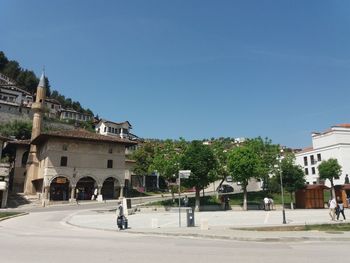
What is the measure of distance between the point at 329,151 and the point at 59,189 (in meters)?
45.5

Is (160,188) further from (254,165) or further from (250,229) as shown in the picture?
(250,229)

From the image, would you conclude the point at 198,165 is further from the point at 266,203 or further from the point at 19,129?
the point at 19,129

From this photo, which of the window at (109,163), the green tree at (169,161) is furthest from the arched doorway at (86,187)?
the green tree at (169,161)

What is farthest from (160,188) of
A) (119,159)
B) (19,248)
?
(19,248)

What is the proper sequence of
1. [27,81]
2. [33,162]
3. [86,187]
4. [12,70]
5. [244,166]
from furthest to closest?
[12,70] → [27,81] → [33,162] → [86,187] → [244,166]

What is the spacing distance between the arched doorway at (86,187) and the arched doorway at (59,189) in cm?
206

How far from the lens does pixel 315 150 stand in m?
67.6

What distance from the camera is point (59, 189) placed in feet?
164

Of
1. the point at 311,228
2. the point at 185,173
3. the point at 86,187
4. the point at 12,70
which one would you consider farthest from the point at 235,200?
the point at 12,70

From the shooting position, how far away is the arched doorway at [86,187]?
2048 inches

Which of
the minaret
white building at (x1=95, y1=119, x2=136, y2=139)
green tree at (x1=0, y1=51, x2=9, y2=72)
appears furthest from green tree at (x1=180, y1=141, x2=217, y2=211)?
green tree at (x1=0, y1=51, x2=9, y2=72)

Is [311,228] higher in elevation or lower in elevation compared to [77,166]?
lower

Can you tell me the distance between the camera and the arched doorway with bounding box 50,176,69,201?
49094 mm

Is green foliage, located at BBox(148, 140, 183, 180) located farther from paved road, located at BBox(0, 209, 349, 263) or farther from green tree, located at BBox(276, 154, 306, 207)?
paved road, located at BBox(0, 209, 349, 263)
